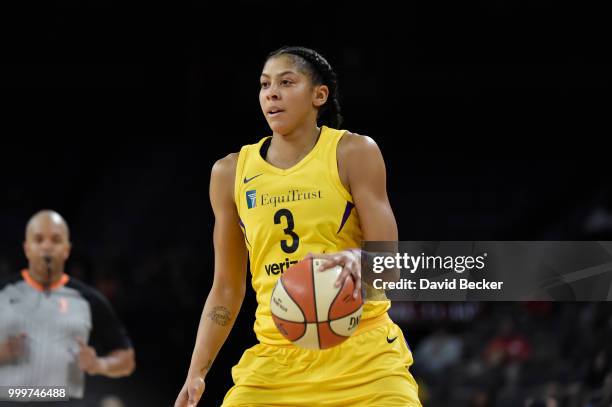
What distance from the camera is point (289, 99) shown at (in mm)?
3625

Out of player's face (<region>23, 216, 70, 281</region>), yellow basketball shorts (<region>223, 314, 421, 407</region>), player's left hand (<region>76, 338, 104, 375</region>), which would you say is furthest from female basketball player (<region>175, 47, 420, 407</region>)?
player's face (<region>23, 216, 70, 281</region>)

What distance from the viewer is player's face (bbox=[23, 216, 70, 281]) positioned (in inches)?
265

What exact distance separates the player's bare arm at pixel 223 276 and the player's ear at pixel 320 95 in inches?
15.2

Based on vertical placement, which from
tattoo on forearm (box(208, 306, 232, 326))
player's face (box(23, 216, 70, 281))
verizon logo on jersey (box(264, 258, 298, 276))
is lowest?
tattoo on forearm (box(208, 306, 232, 326))

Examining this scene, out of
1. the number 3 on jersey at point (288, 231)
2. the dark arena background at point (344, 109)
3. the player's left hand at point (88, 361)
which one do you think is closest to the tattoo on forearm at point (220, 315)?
the number 3 on jersey at point (288, 231)

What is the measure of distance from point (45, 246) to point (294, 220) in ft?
12.5

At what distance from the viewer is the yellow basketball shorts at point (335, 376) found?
3.23 m

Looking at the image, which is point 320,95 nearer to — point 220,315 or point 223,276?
point 223,276

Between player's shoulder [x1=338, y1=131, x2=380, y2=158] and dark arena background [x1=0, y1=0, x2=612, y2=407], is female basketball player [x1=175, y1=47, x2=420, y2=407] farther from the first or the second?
dark arena background [x1=0, y1=0, x2=612, y2=407]

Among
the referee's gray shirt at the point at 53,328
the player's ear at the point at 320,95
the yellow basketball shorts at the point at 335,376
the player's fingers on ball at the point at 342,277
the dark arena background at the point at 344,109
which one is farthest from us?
the dark arena background at the point at 344,109

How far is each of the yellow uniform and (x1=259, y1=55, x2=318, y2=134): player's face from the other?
0.13 meters

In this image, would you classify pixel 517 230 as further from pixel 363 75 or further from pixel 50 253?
pixel 50 253


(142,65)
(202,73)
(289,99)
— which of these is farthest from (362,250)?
(142,65)

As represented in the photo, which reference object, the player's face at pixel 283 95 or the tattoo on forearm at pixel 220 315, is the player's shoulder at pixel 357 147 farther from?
the tattoo on forearm at pixel 220 315
